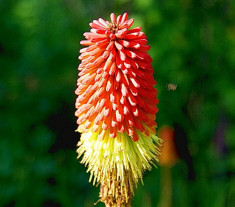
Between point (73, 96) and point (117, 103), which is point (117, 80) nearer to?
point (117, 103)

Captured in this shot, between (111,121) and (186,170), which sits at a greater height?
(186,170)

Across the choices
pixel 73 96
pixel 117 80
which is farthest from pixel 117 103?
pixel 73 96

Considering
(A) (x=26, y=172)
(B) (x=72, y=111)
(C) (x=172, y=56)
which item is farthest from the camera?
(B) (x=72, y=111)

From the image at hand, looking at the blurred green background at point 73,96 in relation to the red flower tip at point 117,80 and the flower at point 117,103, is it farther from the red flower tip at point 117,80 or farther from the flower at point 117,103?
the red flower tip at point 117,80

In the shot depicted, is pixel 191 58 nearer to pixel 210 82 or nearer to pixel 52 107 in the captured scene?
pixel 210 82

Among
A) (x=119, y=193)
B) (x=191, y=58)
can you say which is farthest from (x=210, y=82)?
(x=119, y=193)

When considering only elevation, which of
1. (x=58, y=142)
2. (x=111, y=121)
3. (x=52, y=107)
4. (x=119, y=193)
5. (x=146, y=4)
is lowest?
(x=119, y=193)

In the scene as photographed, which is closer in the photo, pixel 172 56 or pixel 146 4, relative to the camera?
pixel 146 4

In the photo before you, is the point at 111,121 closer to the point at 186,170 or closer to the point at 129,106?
the point at 129,106

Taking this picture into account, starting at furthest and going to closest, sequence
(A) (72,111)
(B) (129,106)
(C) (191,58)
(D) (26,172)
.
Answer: (A) (72,111), (C) (191,58), (D) (26,172), (B) (129,106)
